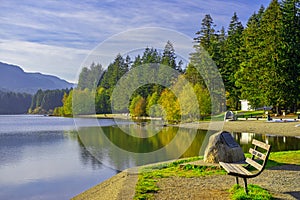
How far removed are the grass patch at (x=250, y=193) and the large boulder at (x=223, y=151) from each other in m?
3.38

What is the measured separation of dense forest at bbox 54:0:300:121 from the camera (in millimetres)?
37969

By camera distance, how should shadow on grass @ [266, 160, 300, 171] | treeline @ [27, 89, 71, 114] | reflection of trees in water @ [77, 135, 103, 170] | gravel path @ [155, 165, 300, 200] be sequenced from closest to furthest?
gravel path @ [155, 165, 300, 200] < shadow on grass @ [266, 160, 300, 171] < reflection of trees in water @ [77, 135, 103, 170] < treeline @ [27, 89, 71, 114]

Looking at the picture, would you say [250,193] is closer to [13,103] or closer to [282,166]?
[282,166]

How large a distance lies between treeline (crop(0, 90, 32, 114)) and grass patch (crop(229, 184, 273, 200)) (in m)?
183

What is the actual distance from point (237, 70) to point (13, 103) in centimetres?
15571

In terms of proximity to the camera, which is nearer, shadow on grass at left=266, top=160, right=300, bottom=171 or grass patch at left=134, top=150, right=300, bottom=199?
grass patch at left=134, top=150, right=300, bottom=199

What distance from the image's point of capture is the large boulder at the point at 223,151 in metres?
10.7

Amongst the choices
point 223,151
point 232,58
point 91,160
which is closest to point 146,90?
point 232,58

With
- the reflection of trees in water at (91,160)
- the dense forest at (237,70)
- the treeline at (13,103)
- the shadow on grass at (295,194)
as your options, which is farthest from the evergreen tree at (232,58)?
the treeline at (13,103)

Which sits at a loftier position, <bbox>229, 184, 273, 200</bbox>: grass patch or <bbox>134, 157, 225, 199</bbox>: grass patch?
<bbox>229, 184, 273, 200</bbox>: grass patch

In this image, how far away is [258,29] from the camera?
41.6 meters

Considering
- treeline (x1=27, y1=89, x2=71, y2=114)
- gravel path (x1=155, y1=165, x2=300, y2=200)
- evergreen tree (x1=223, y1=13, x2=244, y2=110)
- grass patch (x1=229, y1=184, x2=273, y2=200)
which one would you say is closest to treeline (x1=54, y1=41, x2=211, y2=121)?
evergreen tree (x1=223, y1=13, x2=244, y2=110)

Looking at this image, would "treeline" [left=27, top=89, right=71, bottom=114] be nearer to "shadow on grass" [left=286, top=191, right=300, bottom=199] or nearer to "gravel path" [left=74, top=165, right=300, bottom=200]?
"gravel path" [left=74, top=165, right=300, bottom=200]

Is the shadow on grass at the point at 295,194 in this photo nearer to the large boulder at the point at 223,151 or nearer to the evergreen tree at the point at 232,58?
the large boulder at the point at 223,151
